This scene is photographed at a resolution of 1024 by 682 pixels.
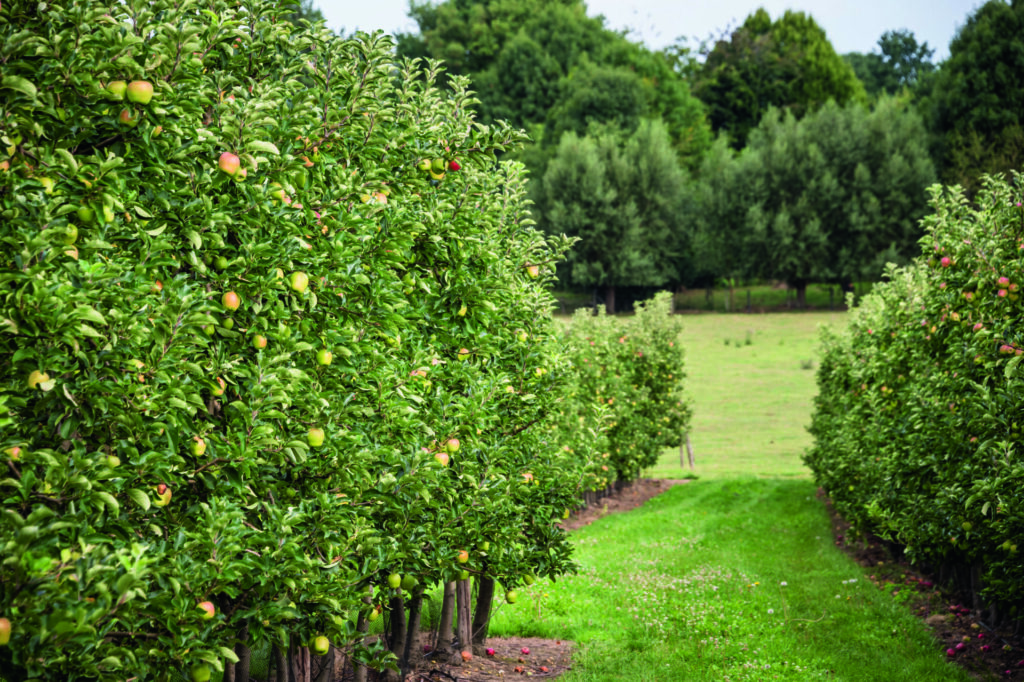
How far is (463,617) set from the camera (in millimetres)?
7020

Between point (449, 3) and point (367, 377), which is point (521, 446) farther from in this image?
point (449, 3)

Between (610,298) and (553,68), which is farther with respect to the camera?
(553,68)

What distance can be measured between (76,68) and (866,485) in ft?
33.2

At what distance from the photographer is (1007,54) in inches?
1789

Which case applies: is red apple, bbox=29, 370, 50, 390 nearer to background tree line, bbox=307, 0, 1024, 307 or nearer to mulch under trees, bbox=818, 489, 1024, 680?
mulch under trees, bbox=818, 489, 1024, 680

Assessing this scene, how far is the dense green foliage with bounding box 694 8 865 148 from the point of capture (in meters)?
65.9

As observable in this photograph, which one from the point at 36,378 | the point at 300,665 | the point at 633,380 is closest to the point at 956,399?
the point at 300,665

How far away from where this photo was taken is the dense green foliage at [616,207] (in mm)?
48312

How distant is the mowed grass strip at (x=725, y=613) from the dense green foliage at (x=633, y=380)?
3.24 meters

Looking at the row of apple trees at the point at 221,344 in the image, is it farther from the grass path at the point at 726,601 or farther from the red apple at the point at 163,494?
the grass path at the point at 726,601

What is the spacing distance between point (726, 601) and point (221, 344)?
7.61 meters

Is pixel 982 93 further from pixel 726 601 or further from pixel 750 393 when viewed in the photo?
pixel 726 601

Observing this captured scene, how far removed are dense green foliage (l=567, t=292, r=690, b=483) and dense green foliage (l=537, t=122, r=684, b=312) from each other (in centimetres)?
2715

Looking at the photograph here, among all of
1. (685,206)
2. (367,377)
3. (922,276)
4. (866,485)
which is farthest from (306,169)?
(685,206)
